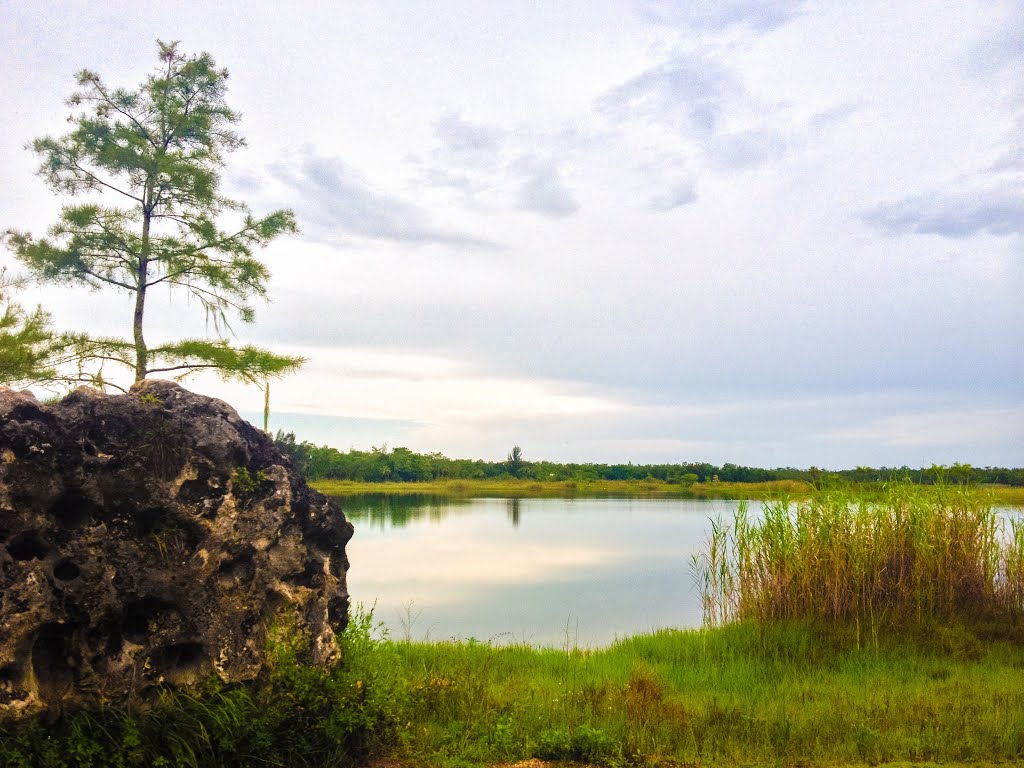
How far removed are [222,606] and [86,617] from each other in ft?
2.31

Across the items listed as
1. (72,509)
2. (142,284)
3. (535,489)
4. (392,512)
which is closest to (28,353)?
(142,284)

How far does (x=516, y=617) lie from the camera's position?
45.2 feet

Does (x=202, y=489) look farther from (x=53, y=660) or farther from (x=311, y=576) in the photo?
(x=53, y=660)

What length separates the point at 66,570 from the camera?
13.6 feet

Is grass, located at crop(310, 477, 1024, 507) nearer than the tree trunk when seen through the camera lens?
No

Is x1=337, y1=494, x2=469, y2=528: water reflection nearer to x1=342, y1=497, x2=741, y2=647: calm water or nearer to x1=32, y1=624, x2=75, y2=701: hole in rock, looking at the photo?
x1=342, y1=497, x2=741, y2=647: calm water

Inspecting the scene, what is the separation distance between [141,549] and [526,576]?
15023 mm

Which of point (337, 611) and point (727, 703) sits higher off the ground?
point (337, 611)

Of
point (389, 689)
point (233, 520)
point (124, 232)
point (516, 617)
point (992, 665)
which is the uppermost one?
point (124, 232)

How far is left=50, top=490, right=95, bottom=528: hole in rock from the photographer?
4223 millimetres

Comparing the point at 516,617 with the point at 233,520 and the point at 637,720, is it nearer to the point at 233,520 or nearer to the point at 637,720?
the point at 637,720

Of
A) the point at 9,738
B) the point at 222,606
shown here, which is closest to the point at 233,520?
the point at 222,606

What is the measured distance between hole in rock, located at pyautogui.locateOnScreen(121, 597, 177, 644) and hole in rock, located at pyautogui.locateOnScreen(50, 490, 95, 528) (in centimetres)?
57

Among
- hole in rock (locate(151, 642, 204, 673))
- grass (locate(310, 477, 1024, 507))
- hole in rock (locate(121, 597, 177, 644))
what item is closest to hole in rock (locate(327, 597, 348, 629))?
hole in rock (locate(151, 642, 204, 673))
